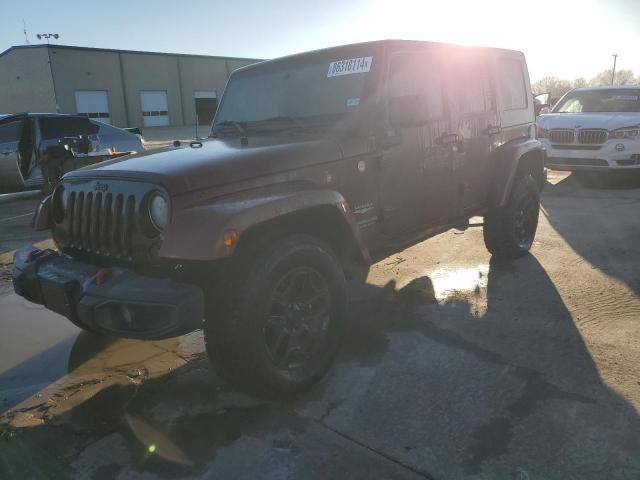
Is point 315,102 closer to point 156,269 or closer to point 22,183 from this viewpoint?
point 156,269

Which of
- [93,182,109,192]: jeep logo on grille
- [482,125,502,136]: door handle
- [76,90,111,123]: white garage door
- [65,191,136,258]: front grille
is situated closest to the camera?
[65,191,136,258]: front grille

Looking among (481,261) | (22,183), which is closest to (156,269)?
(481,261)

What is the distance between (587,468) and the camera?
2100mm

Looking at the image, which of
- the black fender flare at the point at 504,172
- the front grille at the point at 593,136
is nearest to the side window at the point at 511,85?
the black fender flare at the point at 504,172

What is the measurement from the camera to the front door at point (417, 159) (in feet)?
11.0

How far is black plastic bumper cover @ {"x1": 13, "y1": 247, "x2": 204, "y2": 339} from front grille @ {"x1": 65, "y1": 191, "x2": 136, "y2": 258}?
143mm

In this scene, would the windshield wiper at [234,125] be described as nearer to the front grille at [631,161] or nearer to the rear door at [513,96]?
the rear door at [513,96]

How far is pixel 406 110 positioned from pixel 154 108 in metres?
37.4

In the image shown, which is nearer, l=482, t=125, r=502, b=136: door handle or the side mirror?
the side mirror

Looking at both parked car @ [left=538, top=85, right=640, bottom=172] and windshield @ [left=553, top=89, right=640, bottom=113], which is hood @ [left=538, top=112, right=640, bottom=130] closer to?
parked car @ [left=538, top=85, right=640, bottom=172]

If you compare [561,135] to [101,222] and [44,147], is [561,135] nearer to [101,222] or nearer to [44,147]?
[101,222]

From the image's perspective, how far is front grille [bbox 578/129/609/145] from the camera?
869 cm

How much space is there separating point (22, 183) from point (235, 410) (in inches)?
332

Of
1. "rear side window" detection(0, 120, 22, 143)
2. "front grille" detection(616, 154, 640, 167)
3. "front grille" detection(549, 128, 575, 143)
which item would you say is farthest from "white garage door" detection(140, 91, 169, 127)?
"front grille" detection(616, 154, 640, 167)
